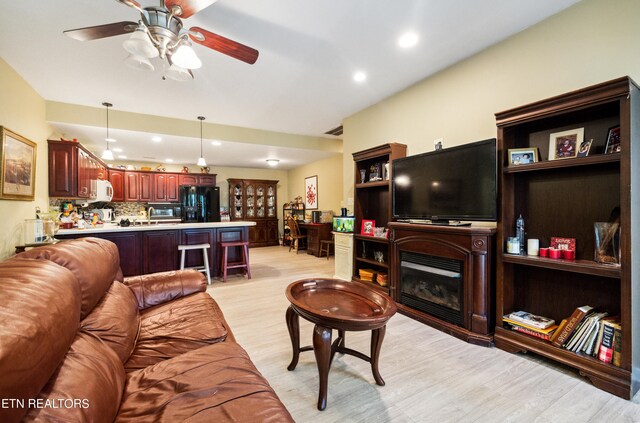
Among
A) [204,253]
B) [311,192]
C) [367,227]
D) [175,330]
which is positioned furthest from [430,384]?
[311,192]

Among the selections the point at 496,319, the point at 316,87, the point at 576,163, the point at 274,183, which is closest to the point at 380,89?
the point at 316,87

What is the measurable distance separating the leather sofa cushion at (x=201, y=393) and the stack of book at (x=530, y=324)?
7.14 feet

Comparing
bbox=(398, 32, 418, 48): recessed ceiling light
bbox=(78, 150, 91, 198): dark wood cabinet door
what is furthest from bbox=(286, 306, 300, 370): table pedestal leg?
bbox=(78, 150, 91, 198): dark wood cabinet door

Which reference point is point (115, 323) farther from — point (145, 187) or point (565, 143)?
point (145, 187)

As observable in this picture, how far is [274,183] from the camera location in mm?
8578

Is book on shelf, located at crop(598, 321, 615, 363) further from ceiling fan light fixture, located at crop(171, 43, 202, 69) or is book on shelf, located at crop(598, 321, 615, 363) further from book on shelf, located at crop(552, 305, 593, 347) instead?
ceiling fan light fixture, located at crop(171, 43, 202, 69)

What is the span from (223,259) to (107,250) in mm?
2659

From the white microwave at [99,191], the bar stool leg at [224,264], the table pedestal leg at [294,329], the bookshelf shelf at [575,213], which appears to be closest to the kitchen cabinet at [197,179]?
the white microwave at [99,191]

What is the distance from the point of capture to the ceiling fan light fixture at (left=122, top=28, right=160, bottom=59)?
164 cm

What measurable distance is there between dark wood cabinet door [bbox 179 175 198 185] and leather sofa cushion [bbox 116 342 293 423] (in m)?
6.88

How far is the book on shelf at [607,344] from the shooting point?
1.77 meters

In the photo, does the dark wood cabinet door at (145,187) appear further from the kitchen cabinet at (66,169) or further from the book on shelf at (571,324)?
the book on shelf at (571,324)

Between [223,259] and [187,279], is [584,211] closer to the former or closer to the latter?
[187,279]

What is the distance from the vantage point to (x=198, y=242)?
4445mm
